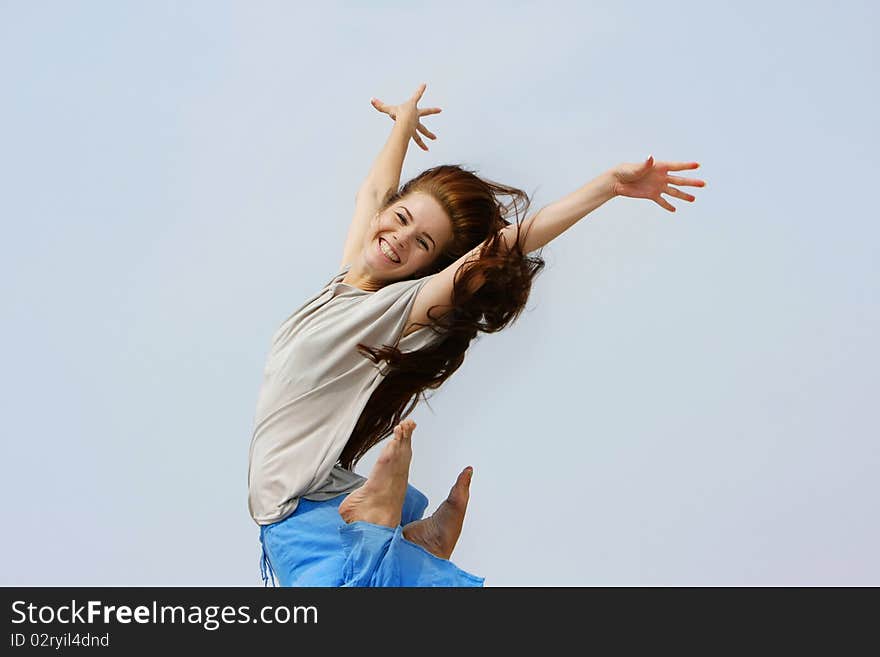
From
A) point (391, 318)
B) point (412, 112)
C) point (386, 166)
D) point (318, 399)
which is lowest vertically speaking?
point (318, 399)

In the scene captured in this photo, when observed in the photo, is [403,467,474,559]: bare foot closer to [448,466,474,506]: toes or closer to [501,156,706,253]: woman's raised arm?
[448,466,474,506]: toes

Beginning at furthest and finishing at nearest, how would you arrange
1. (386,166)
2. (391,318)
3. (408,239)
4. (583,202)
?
(386,166), (408,239), (391,318), (583,202)

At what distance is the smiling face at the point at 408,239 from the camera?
2.53 m

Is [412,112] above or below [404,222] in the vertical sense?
above

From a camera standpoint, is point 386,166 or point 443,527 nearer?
point 443,527

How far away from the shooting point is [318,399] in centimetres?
243

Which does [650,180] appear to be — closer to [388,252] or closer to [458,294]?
[458,294]

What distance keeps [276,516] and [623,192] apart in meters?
0.89

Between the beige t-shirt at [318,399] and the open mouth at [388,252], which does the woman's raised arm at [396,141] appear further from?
the beige t-shirt at [318,399]

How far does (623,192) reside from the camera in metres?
2.31

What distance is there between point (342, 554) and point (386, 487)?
146 mm

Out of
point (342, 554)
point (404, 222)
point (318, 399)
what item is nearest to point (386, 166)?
point (404, 222)

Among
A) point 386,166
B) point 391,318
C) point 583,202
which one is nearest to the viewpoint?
point 583,202
